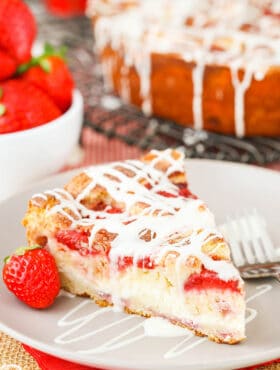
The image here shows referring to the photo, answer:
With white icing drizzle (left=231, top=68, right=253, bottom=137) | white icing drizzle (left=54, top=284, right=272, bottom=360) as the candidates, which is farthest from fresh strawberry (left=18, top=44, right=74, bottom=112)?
white icing drizzle (left=54, top=284, right=272, bottom=360)

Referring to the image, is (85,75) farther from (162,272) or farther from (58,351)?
(58,351)

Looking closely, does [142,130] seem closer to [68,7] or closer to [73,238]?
[73,238]

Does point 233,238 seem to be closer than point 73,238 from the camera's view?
No

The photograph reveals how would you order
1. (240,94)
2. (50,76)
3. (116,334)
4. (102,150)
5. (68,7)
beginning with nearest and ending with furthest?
1. (116,334)
2. (50,76)
3. (240,94)
4. (102,150)
5. (68,7)

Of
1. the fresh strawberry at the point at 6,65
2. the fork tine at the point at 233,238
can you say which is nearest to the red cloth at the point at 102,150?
the fresh strawberry at the point at 6,65

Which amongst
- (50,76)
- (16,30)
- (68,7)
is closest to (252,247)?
(50,76)

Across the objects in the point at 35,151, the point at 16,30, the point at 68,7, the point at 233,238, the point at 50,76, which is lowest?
the point at 68,7
